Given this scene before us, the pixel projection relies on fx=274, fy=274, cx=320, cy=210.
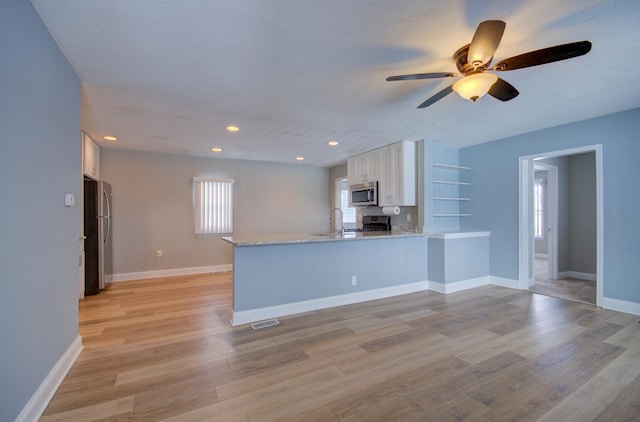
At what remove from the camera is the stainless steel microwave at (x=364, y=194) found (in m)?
4.94

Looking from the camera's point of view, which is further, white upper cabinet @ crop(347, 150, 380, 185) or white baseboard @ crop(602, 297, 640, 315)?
white upper cabinet @ crop(347, 150, 380, 185)

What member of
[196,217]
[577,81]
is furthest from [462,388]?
[196,217]

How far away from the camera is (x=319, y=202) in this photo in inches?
271

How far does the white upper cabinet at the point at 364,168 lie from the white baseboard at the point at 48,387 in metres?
4.45

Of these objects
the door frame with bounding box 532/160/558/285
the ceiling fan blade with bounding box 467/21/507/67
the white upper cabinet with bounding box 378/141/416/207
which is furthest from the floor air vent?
the door frame with bounding box 532/160/558/285

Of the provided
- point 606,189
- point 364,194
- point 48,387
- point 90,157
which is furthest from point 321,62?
point 90,157

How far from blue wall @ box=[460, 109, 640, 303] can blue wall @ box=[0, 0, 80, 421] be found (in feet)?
17.9

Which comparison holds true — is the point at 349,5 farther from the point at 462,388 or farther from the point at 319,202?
the point at 319,202

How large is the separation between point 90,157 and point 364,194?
4.51m

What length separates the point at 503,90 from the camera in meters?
2.07

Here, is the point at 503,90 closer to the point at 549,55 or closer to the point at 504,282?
the point at 549,55

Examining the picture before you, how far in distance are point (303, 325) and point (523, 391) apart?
6.25ft

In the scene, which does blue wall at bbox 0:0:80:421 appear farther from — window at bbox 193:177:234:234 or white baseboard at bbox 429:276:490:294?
white baseboard at bbox 429:276:490:294

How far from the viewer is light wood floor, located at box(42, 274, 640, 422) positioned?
1697 millimetres
